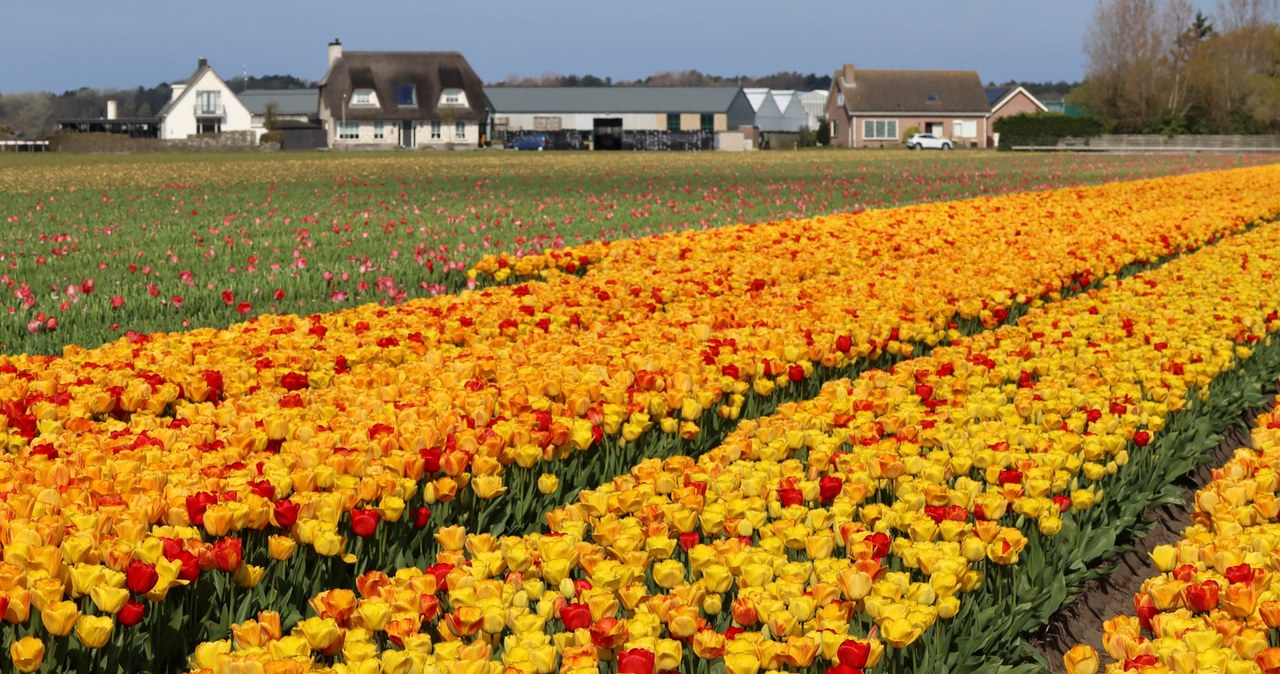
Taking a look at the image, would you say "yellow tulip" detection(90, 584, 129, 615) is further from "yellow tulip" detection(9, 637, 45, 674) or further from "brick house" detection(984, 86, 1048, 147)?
"brick house" detection(984, 86, 1048, 147)

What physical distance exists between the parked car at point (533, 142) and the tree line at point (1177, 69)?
3502cm

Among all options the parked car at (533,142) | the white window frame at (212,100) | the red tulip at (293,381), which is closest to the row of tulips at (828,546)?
the red tulip at (293,381)

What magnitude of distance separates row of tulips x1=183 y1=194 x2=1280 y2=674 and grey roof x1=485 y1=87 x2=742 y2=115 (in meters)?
110

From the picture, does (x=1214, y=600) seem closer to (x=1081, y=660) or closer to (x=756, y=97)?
(x=1081, y=660)

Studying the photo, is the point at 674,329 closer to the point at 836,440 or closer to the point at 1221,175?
the point at 836,440

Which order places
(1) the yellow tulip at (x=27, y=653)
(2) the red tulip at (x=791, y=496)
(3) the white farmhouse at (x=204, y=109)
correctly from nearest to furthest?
(1) the yellow tulip at (x=27, y=653) < (2) the red tulip at (x=791, y=496) < (3) the white farmhouse at (x=204, y=109)

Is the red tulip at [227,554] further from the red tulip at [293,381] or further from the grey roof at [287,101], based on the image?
the grey roof at [287,101]

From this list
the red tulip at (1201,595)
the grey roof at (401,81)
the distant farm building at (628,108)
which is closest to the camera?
the red tulip at (1201,595)

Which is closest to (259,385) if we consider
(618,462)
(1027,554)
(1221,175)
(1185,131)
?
(618,462)

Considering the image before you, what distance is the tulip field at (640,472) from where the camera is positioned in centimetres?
342

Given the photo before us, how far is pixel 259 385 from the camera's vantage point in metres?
6.52

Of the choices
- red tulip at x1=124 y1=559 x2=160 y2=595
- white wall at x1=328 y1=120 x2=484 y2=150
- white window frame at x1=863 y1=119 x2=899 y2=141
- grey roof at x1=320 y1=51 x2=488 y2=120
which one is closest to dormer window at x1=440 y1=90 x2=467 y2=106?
grey roof at x1=320 y1=51 x2=488 y2=120

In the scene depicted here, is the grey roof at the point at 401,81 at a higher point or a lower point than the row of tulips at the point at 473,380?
higher

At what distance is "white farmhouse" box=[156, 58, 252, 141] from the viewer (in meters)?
105
